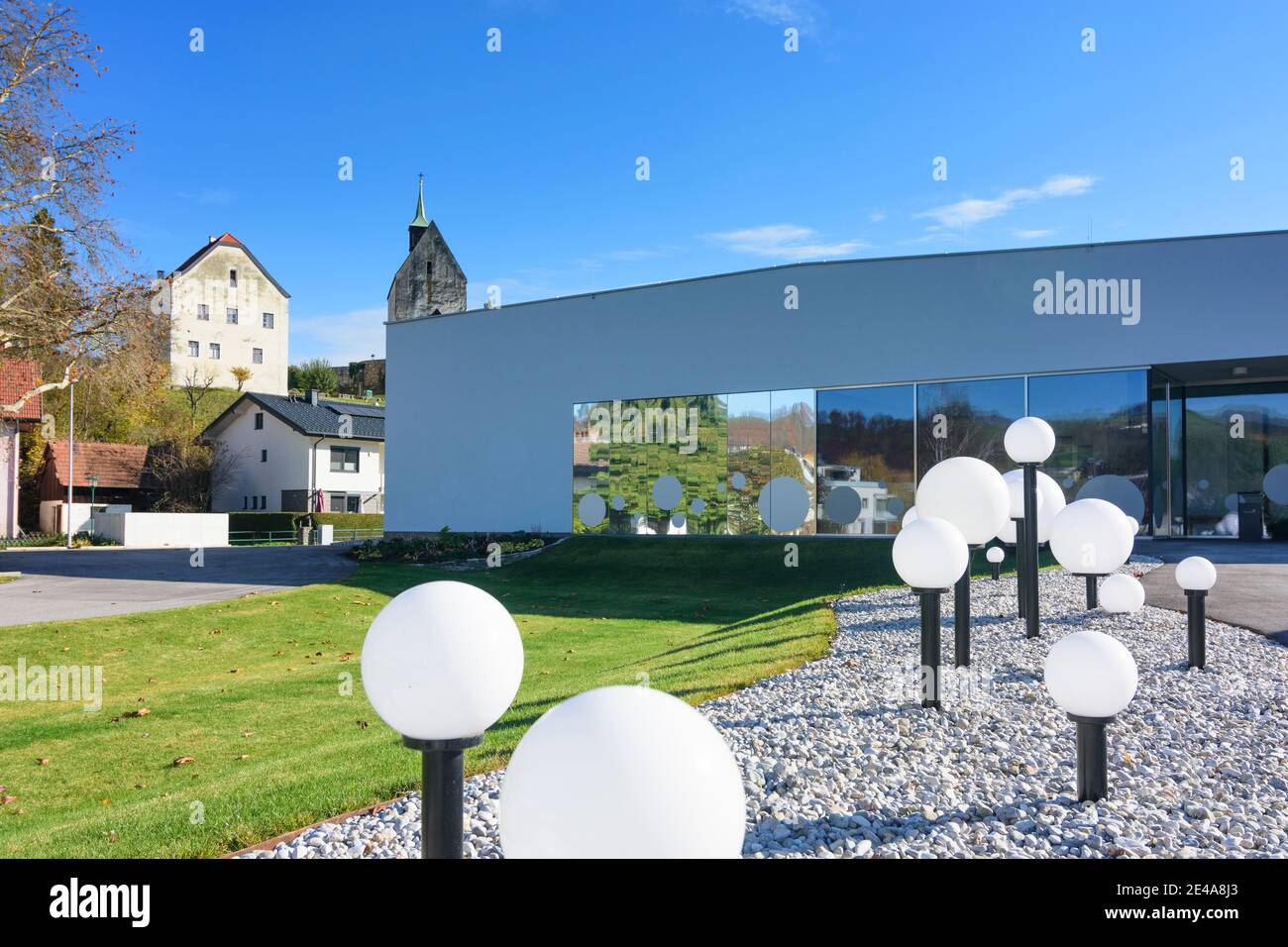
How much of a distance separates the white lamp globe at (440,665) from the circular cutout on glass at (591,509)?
81.0 ft

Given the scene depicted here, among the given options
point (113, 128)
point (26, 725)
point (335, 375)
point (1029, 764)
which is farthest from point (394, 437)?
point (335, 375)

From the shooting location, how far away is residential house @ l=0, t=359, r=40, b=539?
1312 inches

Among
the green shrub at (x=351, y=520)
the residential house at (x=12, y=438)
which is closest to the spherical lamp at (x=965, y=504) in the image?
the residential house at (x=12, y=438)

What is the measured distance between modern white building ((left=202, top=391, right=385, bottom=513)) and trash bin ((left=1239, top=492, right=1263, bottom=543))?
38824 mm

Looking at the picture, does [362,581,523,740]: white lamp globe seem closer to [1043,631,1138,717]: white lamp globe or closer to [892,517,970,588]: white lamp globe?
[1043,631,1138,717]: white lamp globe

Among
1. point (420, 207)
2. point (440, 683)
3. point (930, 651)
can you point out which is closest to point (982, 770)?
point (930, 651)

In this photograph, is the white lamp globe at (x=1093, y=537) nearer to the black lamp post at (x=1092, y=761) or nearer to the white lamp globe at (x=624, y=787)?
the black lamp post at (x=1092, y=761)

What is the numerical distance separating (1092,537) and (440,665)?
907 cm

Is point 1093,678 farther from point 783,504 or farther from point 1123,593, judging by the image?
point 783,504

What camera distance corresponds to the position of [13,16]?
18.8 m

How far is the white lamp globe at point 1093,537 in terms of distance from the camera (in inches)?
381
